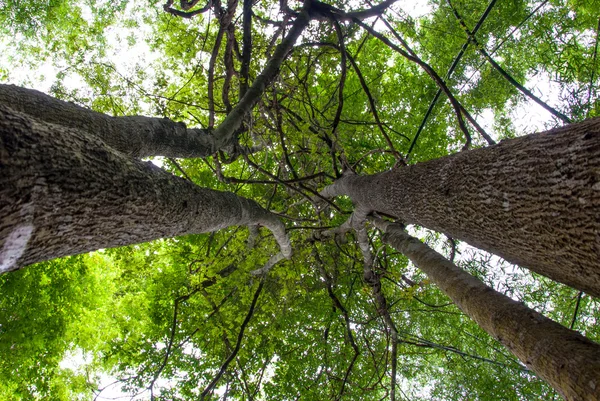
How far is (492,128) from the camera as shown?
6648mm

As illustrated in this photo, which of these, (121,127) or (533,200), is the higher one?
(121,127)

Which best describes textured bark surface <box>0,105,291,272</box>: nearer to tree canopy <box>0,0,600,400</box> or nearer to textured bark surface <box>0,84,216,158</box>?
textured bark surface <box>0,84,216,158</box>

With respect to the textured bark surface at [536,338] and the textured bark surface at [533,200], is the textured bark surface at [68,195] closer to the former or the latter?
A: the textured bark surface at [533,200]

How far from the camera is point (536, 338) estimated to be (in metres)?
1.34

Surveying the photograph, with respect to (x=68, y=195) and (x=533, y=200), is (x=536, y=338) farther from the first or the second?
(x=68, y=195)

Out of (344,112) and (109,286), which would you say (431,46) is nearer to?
(344,112)

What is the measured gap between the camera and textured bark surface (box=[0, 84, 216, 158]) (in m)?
1.90

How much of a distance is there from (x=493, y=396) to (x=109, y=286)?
24.1 ft

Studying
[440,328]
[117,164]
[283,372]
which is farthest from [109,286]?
[117,164]

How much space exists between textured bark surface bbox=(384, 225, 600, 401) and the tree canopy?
7.58 ft

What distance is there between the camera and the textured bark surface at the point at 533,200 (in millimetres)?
1126

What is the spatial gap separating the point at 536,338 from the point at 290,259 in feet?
11.3

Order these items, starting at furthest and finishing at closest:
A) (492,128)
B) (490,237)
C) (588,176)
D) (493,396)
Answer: (492,128) < (493,396) < (490,237) < (588,176)

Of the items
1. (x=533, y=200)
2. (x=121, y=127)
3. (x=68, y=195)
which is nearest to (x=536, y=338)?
(x=533, y=200)
